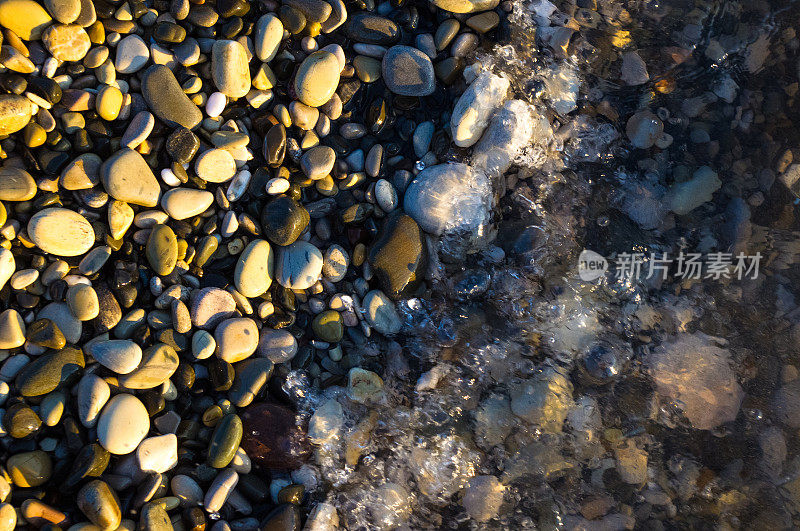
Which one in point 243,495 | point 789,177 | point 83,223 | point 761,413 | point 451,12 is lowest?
point 243,495

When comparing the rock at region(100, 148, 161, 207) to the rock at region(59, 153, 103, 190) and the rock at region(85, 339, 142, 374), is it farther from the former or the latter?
the rock at region(85, 339, 142, 374)

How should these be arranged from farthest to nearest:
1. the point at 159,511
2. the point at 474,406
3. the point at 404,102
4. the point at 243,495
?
the point at 404,102, the point at 474,406, the point at 243,495, the point at 159,511

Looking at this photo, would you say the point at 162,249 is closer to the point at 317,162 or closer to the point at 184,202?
the point at 184,202

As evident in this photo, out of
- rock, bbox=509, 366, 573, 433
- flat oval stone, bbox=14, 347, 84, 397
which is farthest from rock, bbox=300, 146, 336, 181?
rock, bbox=509, 366, 573, 433

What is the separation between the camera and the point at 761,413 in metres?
2.25

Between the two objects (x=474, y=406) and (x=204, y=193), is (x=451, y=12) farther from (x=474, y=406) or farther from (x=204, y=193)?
(x=474, y=406)

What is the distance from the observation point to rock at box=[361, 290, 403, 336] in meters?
2.35

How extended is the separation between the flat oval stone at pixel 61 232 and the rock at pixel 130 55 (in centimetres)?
64

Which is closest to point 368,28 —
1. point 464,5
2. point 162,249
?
point 464,5

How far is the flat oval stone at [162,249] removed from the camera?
2.13m

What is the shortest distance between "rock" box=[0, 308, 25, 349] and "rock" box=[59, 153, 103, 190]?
53 centimetres

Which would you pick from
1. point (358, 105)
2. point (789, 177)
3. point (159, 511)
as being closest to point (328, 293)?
point (358, 105)

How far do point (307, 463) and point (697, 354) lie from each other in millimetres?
1784

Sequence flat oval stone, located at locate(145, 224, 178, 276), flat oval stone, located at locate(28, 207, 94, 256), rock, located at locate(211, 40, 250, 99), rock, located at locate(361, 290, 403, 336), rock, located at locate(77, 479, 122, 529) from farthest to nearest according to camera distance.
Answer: rock, located at locate(361, 290, 403, 336), rock, located at locate(211, 40, 250, 99), flat oval stone, located at locate(145, 224, 178, 276), flat oval stone, located at locate(28, 207, 94, 256), rock, located at locate(77, 479, 122, 529)
